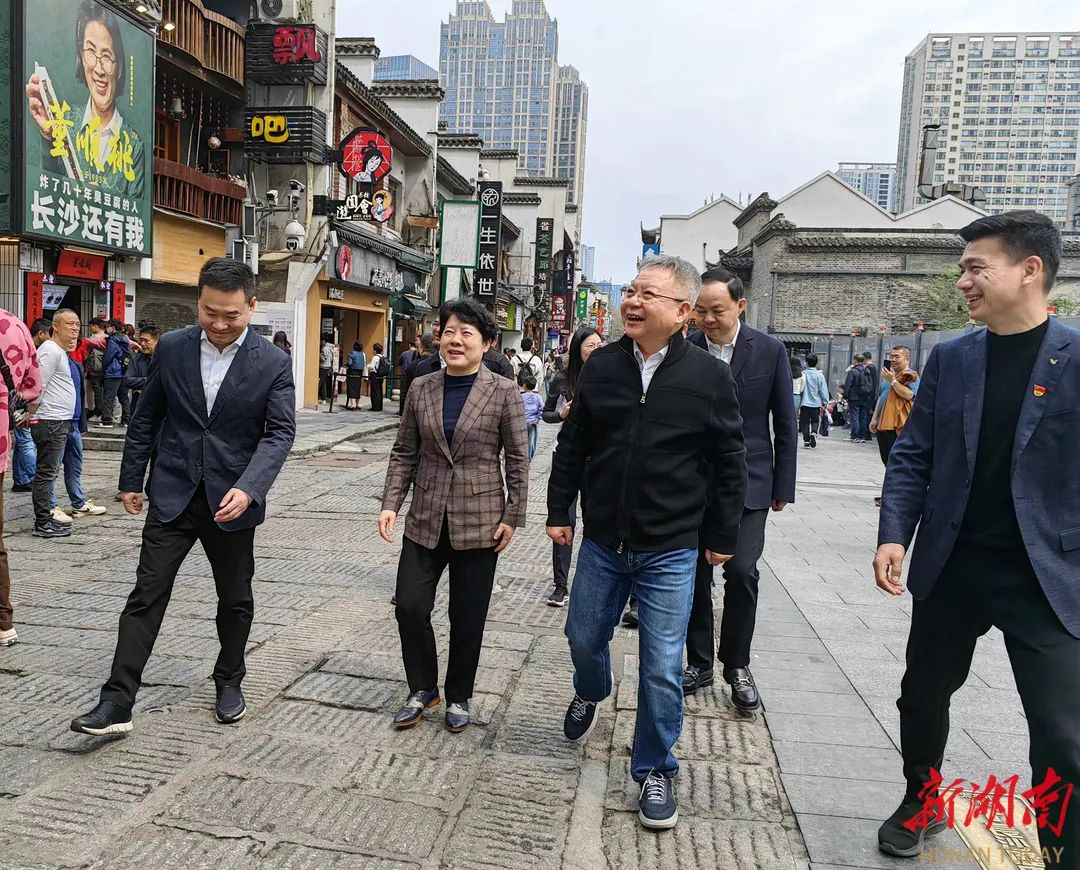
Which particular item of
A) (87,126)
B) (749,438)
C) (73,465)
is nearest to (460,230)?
(87,126)

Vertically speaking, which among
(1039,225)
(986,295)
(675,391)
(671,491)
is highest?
(1039,225)

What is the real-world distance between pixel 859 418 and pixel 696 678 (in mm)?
16805

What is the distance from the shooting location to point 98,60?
13.7 meters

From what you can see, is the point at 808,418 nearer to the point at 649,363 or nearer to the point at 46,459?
the point at 46,459

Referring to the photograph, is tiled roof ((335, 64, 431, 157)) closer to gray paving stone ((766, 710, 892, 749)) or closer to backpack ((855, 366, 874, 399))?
backpack ((855, 366, 874, 399))

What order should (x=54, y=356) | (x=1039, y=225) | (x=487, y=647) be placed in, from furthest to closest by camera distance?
1. (x=54, y=356)
2. (x=487, y=647)
3. (x=1039, y=225)

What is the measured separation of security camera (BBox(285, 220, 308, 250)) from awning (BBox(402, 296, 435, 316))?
305 inches

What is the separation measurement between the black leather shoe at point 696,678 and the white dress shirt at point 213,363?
257 cm

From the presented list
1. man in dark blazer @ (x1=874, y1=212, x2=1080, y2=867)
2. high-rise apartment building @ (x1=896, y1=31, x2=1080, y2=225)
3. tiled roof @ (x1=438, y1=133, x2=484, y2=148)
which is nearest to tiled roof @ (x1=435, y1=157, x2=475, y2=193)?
tiled roof @ (x1=438, y1=133, x2=484, y2=148)

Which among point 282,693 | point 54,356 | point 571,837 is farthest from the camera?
point 54,356

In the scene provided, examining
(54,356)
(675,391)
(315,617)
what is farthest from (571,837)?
(54,356)

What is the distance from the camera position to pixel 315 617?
17.7 ft

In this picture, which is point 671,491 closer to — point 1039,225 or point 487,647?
point 1039,225

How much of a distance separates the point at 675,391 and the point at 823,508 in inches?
311
